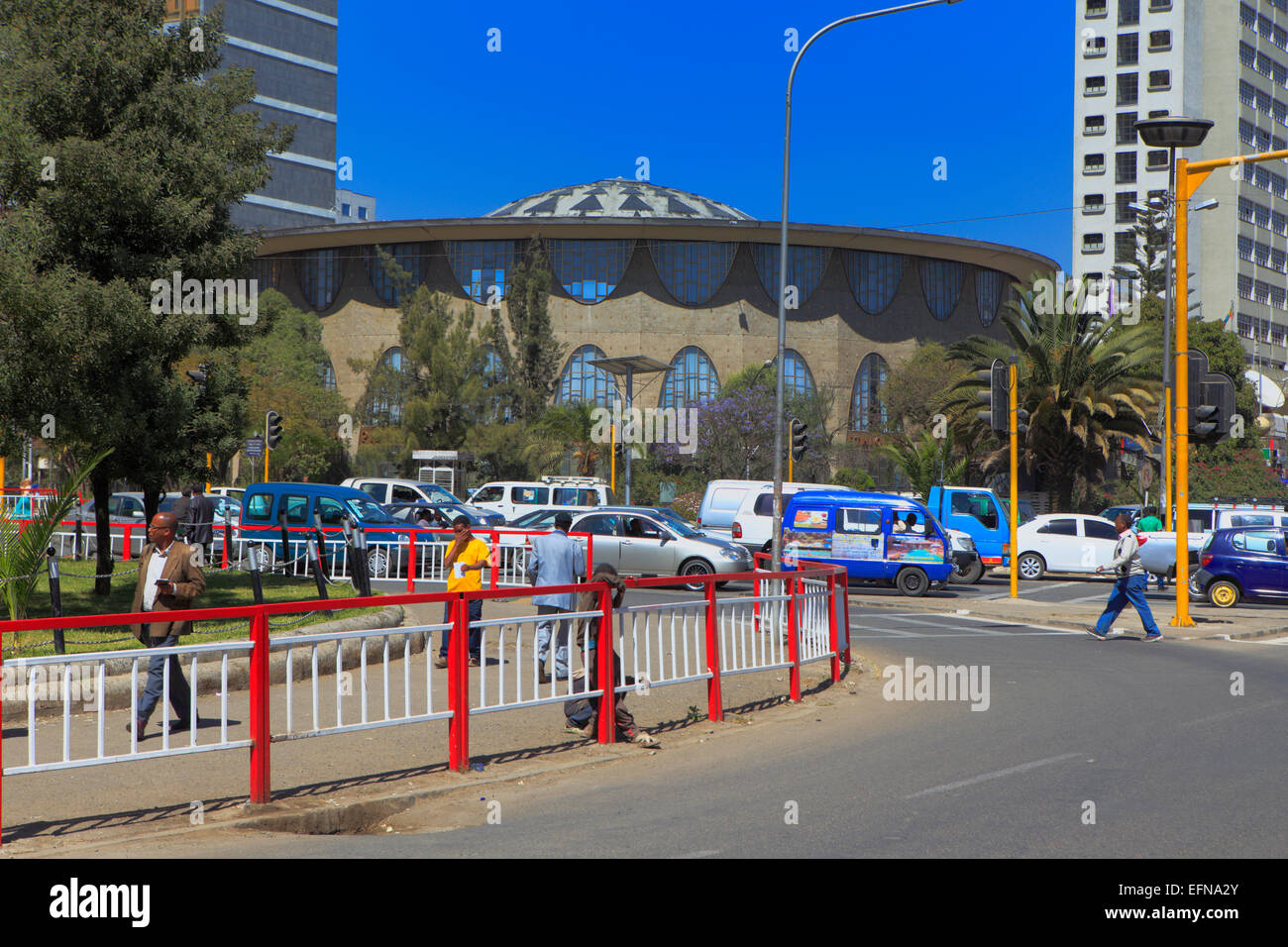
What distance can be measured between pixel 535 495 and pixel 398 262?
43.1m

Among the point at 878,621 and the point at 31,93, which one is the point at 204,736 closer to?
the point at 31,93

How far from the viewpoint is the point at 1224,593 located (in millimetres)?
23297

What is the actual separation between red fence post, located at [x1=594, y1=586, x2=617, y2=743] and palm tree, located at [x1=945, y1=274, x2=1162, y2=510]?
100.0 feet

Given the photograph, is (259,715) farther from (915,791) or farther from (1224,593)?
(1224,593)

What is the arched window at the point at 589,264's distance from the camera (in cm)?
7475

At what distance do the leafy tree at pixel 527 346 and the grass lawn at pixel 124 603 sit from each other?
32.1m

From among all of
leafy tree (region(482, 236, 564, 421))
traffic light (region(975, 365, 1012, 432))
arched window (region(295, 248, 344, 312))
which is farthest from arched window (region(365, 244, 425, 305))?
traffic light (region(975, 365, 1012, 432))

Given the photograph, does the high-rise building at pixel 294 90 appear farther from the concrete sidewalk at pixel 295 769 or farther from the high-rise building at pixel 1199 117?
the concrete sidewalk at pixel 295 769

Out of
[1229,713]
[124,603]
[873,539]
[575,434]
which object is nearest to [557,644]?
[1229,713]

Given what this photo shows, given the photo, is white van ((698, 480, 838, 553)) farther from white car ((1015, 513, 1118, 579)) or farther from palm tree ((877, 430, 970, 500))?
palm tree ((877, 430, 970, 500))

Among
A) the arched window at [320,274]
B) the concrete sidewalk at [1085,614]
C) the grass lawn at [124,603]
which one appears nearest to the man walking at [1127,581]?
the concrete sidewalk at [1085,614]

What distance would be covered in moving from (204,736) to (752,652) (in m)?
5.30

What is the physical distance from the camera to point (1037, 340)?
3853cm
